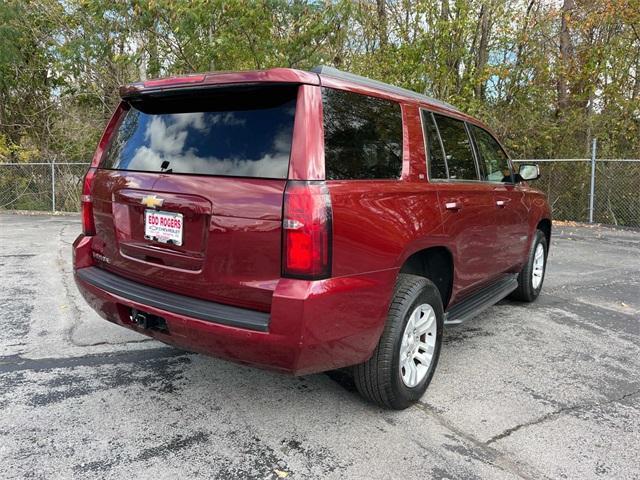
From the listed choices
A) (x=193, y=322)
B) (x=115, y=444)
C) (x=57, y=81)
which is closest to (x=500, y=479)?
(x=193, y=322)

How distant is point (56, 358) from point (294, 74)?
2.83 metres

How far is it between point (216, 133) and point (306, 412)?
67.7 inches

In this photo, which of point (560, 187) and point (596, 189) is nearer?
point (596, 189)

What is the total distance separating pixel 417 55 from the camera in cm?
1270

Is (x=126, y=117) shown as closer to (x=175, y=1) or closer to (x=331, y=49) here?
(x=175, y=1)

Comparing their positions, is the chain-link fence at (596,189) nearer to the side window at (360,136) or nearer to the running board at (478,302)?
the running board at (478,302)

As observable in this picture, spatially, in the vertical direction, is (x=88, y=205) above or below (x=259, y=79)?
below

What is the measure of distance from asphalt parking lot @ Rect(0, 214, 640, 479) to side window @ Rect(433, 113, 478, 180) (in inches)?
57.0

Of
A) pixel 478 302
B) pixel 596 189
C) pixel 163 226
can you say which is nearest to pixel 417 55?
pixel 596 189

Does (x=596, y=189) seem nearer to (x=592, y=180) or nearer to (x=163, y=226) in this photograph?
(x=592, y=180)

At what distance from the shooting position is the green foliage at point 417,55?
1096 cm

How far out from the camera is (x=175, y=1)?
9.68 metres

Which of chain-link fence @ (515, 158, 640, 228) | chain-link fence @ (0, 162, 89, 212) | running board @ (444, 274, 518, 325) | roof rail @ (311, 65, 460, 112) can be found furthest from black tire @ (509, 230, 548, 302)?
chain-link fence @ (0, 162, 89, 212)

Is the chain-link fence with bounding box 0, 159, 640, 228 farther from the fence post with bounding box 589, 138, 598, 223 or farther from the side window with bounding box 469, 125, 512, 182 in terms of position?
the side window with bounding box 469, 125, 512, 182
